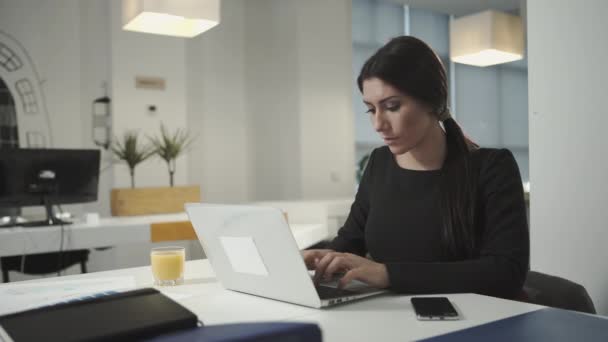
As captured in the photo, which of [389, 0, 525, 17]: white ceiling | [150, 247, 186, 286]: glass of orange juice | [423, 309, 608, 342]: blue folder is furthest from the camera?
[389, 0, 525, 17]: white ceiling

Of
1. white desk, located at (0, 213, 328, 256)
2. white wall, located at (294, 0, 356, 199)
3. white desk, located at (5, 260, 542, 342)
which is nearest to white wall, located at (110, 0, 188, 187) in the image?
white wall, located at (294, 0, 356, 199)

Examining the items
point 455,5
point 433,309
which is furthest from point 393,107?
point 455,5

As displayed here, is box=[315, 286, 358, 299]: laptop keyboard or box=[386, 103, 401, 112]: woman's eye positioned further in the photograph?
box=[386, 103, 401, 112]: woman's eye

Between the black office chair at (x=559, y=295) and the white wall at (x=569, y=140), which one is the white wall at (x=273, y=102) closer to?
the white wall at (x=569, y=140)

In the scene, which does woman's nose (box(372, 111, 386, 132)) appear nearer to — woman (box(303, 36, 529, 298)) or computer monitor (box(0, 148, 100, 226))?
woman (box(303, 36, 529, 298))

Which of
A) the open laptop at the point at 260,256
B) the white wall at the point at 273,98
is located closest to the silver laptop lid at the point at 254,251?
the open laptop at the point at 260,256

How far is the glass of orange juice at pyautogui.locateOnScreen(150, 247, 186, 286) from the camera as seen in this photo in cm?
130

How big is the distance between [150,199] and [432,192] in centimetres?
273

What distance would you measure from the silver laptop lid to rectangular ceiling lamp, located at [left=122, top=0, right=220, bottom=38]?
2.09m

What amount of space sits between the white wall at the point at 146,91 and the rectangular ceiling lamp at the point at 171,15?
1.46 metres

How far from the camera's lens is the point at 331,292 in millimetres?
1091

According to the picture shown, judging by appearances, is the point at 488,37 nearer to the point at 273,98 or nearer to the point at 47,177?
the point at 273,98

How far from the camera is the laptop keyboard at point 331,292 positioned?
1049 mm

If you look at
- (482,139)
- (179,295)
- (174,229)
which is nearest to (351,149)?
(482,139)
